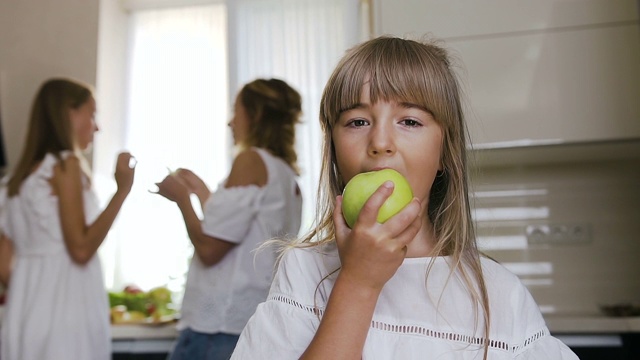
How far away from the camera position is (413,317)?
682 mm

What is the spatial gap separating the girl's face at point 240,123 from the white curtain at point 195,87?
0.50 m

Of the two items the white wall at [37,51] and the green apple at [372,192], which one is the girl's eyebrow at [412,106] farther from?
the white wall at [37,51]

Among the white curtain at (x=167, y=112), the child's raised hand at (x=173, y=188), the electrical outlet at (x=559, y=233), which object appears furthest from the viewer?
the white curtain at (x=167, y=112)

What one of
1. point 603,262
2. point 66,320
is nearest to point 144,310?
point 66,320

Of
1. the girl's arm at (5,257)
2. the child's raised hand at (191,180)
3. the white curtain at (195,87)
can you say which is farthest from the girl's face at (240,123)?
the girl's arm at (5,257)

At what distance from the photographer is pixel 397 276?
0.71 meters

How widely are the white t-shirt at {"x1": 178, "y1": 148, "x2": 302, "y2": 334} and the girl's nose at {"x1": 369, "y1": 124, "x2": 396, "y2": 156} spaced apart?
0.67 metres

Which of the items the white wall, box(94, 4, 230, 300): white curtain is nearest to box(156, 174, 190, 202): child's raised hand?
box(94, 4, 230, 300): white curtain

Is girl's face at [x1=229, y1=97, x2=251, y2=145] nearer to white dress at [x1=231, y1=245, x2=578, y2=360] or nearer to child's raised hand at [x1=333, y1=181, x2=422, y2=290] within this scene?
white dress at [x1=231, y1=245, x2=578, y2=360]

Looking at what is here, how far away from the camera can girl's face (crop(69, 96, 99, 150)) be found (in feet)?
5.11

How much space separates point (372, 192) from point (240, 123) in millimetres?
882

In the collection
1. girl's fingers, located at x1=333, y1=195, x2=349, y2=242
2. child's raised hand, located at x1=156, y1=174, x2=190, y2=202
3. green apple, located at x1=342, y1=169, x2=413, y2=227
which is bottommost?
girl's fingers, located at x1=333, y1=195, x2=349, y2=242

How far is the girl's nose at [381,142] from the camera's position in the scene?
2.10ft

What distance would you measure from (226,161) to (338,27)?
0.68 metres
